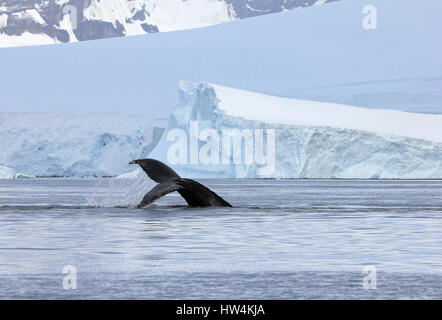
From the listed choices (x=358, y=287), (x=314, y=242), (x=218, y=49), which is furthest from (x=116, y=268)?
(x=218, y=49)

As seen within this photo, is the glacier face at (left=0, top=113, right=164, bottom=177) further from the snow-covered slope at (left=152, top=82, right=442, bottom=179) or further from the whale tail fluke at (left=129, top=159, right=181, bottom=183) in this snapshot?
the whale tail fluke at (left=129, top=159, right=181, bottom=183)

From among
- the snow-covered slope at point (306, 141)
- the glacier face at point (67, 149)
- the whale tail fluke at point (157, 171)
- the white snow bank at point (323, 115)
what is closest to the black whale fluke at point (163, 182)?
the whale tail fluke at point (157, 171)

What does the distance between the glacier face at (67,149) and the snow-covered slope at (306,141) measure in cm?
667

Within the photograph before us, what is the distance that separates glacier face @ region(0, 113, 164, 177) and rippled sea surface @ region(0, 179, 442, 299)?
142 ft

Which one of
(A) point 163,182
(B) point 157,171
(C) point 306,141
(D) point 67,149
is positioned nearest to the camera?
(A) point 163,182

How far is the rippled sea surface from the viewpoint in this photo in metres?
8.31

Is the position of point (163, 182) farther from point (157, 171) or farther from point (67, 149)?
point (67, 149)

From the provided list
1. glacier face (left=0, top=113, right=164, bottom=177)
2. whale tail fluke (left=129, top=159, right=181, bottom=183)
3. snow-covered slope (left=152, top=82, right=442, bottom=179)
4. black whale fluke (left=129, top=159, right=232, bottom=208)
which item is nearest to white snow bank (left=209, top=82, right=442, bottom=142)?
Result: snow-covered slope (left=152, top=82, right=442, bottom=179)

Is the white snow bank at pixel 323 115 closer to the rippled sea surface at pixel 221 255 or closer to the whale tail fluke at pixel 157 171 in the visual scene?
the whale tail fluke at pixel 157 171

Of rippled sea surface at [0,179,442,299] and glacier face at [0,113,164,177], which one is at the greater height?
glacier face at [0,113,164,177]

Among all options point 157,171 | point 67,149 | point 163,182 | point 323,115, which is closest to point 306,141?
point 323,115

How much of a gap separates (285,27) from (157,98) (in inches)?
616

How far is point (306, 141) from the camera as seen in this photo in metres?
49.9

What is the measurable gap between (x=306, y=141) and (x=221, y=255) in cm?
3889
